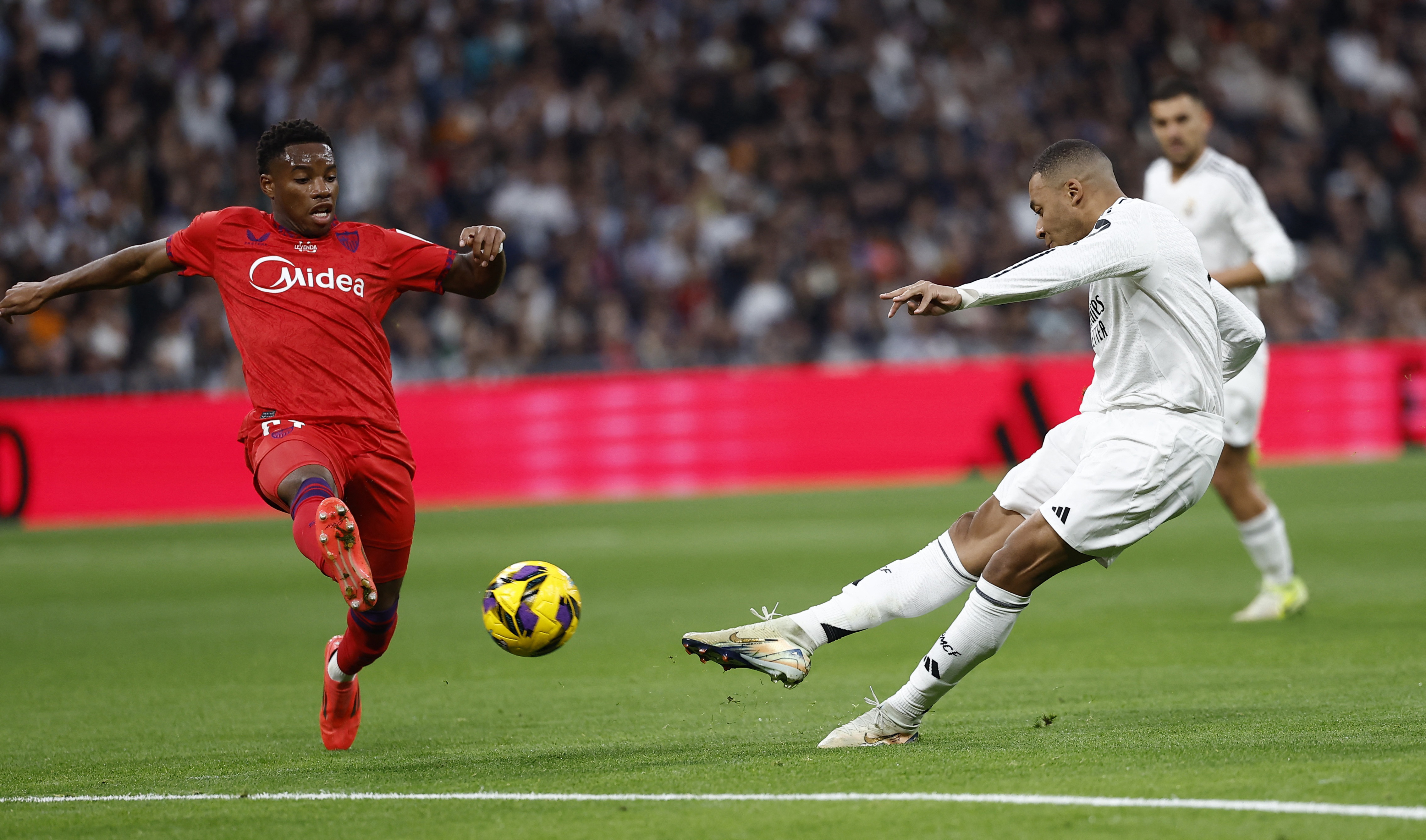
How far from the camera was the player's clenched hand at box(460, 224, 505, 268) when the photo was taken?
19.2ft

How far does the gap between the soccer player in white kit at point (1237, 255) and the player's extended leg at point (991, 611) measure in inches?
144

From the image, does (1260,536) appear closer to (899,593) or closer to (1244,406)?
(1244,406)

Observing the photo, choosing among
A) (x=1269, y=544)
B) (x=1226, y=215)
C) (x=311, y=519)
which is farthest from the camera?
(x=1226, y=215)

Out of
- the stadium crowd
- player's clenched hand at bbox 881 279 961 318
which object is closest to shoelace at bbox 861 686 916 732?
player's clenched hand at bbox 881 279 961 318

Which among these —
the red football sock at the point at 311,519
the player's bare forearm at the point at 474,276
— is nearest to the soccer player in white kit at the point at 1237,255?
the player's bare forearm at the point at 474,276

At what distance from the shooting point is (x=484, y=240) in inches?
230

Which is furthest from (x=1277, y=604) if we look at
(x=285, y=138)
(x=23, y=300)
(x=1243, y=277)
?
(x=23, y=300)

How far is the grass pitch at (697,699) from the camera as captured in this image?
14.6 feet

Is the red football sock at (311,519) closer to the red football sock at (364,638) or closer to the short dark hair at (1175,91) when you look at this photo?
the red football sock at (364,638)

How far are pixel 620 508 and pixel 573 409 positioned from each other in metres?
1.36

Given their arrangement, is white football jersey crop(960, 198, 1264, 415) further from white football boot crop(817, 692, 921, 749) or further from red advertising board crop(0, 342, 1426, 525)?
red advertising board crop(0, 342, 1426, 525)

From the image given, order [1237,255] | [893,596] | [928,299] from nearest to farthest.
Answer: [928,299], [893,596], [1237,255]

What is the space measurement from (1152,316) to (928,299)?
A: 3.45 feet

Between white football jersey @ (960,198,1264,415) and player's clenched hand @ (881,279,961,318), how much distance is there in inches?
22.4
